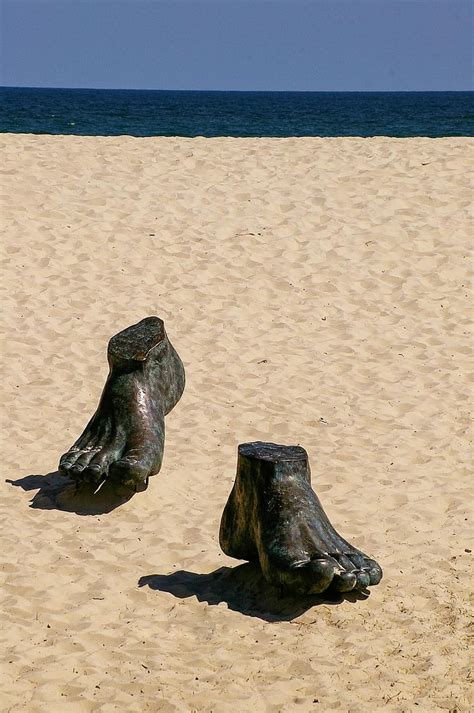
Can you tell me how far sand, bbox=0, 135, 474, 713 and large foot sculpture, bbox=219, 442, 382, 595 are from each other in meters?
0.18

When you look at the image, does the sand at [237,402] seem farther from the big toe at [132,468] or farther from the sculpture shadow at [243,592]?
the big toe at [132,468]

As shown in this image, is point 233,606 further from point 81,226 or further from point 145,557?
point 81,226

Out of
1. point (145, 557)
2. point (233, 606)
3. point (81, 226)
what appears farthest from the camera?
point (81, 226)

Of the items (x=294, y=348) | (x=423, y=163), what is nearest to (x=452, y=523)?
(x=294, y=348)

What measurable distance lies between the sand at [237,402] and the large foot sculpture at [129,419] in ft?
0.93

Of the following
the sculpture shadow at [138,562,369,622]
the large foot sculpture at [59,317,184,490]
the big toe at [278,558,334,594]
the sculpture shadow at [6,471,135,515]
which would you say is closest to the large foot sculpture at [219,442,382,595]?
the big toe at [278,558,334,594]

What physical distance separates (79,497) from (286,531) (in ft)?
6.12

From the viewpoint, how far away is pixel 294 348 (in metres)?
9.21

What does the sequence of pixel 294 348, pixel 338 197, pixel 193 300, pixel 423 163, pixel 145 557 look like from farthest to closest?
1. pixel 423 163
2. pixel 338 197
3. pixel 193 300
4. pixel 294 348
5. pixel 145 557

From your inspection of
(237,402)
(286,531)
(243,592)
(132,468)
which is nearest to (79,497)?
(132,468)

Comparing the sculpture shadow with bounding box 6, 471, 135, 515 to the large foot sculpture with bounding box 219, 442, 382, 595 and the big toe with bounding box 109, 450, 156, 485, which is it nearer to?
the big toe with bounding box 109, 450, 156, 485

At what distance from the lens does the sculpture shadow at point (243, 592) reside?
A: 5.00 metres

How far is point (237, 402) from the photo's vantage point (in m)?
8.09

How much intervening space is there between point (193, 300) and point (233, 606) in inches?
210
